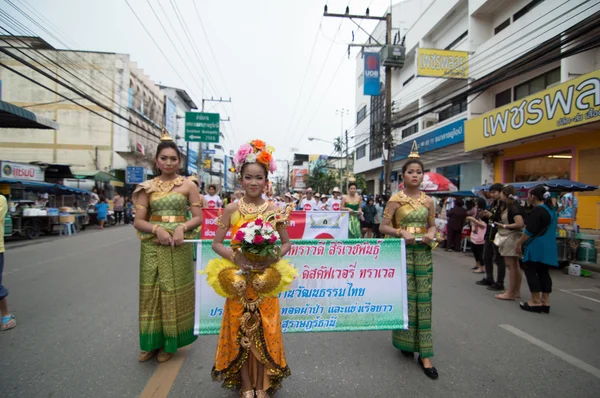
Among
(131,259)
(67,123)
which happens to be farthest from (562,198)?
(67,123)

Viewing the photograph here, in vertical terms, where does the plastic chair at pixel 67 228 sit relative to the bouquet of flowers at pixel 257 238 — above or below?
below

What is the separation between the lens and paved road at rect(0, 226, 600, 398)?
2.65m

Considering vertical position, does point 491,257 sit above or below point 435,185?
below

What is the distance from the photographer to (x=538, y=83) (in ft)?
44.3

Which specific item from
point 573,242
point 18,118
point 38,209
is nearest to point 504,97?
point 573,242

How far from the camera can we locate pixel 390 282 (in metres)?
3.19

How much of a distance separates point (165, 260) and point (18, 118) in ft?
38.0

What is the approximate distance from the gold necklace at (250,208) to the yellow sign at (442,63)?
15242mm

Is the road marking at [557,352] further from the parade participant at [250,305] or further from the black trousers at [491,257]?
the parade participant at [250,305]

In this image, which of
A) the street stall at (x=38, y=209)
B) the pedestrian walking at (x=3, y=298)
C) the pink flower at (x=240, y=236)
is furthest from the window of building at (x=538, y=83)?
the street stall at (x=38, y=209)

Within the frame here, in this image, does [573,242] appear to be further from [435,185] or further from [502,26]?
[502,26]

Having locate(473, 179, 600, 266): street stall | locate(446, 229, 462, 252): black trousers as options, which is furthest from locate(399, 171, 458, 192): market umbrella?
locate(473, 179, 600, 266): street stall

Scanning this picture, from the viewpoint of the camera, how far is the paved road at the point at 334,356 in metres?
2.65

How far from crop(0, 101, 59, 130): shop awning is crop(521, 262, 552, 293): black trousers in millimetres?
12867
